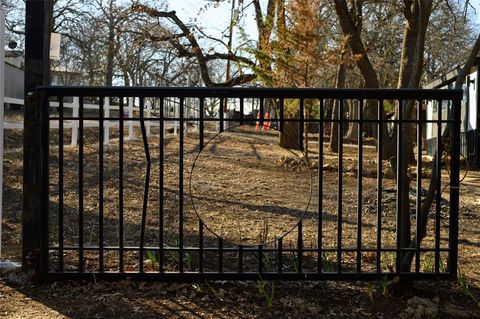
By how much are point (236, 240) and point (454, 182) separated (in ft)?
5.69

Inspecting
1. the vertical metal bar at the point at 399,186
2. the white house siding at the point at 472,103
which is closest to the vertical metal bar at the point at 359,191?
the vertical metal bar at the point at 399,186

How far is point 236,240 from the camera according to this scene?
476 cm

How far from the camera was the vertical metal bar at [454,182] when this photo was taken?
4082mm

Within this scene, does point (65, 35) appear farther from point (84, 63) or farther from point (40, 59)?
point (40, 59)

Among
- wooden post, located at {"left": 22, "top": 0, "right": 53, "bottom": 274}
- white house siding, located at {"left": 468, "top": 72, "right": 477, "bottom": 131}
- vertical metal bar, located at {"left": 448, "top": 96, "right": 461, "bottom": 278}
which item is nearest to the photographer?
vertical metal bar, located at {"left": 448, "top": 96, "right": 461, "bottom": 278}

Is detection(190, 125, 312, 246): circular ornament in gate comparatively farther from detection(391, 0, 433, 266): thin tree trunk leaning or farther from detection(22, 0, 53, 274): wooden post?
detection(22, 0, 53, 274): wooden post

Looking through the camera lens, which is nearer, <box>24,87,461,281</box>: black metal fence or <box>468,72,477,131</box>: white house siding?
<box>24,87,461,281</box>: black metal fence

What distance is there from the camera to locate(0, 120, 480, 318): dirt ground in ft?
12.9

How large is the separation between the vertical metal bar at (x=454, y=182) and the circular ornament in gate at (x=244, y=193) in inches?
46.0

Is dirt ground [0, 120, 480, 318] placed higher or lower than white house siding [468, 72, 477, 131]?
lower

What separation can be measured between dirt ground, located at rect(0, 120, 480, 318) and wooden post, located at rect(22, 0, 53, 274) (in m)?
0.25

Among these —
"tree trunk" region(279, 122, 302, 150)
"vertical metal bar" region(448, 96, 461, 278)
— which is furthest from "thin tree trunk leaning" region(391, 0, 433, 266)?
"tree trunk" region(279, 122, 302, 150)

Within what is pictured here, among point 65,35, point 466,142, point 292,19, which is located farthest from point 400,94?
point 65,35

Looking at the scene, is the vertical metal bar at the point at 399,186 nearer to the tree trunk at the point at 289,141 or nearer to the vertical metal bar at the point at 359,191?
the vertical metal bar at the point at 359,191
